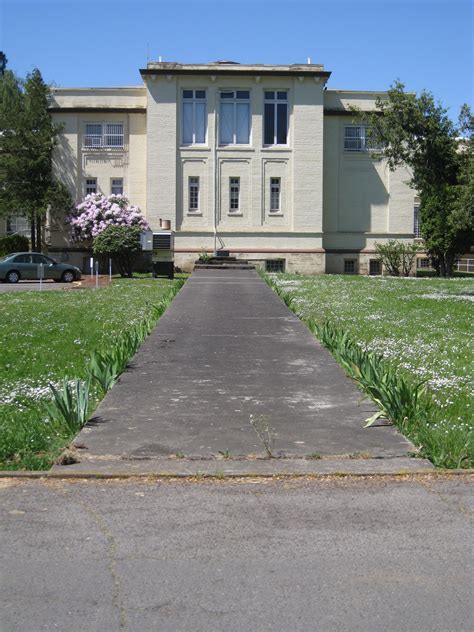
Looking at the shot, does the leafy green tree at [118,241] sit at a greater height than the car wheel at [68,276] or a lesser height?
greater

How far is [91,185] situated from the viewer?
45969mm

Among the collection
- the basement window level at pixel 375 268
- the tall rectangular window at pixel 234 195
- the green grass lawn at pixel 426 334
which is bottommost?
the green grass lawn at pixel 426 334

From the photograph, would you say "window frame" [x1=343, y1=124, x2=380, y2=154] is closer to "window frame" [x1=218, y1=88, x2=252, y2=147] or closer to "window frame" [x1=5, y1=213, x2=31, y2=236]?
"window frame" [x1=218, y1=88, x2=252, y2=147]

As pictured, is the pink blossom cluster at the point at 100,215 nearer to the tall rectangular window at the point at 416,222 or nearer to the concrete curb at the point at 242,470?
the tall rectangular window at the point at 416,222

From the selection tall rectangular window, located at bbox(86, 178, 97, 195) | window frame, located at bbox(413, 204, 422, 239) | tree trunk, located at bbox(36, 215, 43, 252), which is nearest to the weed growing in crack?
tree trunk, located at bbox(36, 215, 43, 252)

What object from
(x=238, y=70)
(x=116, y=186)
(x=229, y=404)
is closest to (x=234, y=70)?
(x=238, y=70)

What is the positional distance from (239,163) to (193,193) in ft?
10.0

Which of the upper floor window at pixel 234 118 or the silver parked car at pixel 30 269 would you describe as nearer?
the silver parked car at pixel 30 269

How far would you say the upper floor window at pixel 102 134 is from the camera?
151ft

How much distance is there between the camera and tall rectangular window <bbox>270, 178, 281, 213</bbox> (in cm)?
4491

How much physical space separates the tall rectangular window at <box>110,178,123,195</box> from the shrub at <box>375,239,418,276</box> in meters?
→ 15.0

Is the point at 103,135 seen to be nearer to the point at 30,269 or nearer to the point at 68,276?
the point at 68,276

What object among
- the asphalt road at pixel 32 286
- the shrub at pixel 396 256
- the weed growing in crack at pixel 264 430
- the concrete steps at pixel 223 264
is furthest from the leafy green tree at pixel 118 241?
the weed growing in crack at pixel 264 430

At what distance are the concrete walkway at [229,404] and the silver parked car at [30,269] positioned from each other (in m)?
22.6
